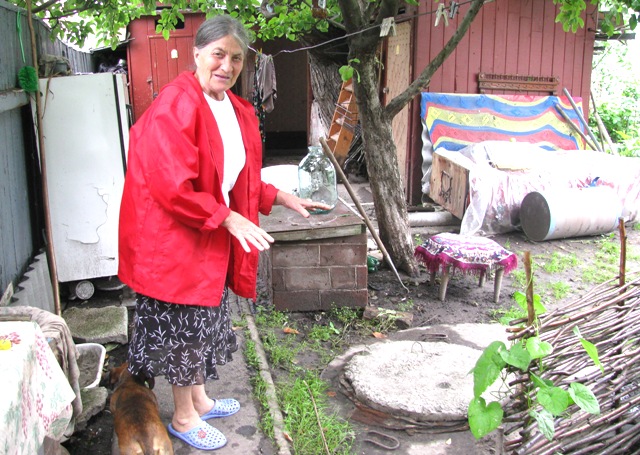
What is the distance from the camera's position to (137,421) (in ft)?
8.28

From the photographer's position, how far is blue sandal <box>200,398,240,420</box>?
3.08 meters

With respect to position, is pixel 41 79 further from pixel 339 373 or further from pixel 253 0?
pixel 339 373

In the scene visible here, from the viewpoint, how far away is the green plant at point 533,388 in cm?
195

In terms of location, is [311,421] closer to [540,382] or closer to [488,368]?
[488,368]

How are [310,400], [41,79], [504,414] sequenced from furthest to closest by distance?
[41,79] < [310,400] < [504,414]

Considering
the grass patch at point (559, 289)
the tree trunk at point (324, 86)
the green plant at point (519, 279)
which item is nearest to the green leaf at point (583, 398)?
the grass patch at point (559, 289)

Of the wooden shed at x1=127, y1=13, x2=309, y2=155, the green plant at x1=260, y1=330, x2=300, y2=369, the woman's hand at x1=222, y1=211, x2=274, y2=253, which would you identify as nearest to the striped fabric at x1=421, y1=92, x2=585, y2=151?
the wooden shed at x1=127, y1=13, x2=309, y2=155

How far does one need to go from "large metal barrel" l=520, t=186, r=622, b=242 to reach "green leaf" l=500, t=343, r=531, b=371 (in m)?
5.32

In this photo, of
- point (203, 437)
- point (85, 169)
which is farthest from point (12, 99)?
point (203, 437)

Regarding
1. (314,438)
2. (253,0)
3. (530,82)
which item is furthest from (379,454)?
(530,82)

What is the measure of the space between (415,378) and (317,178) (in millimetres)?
2258

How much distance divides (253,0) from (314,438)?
4.53 m

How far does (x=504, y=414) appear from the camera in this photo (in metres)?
2.21

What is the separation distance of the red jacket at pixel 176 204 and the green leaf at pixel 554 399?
4.40ft
